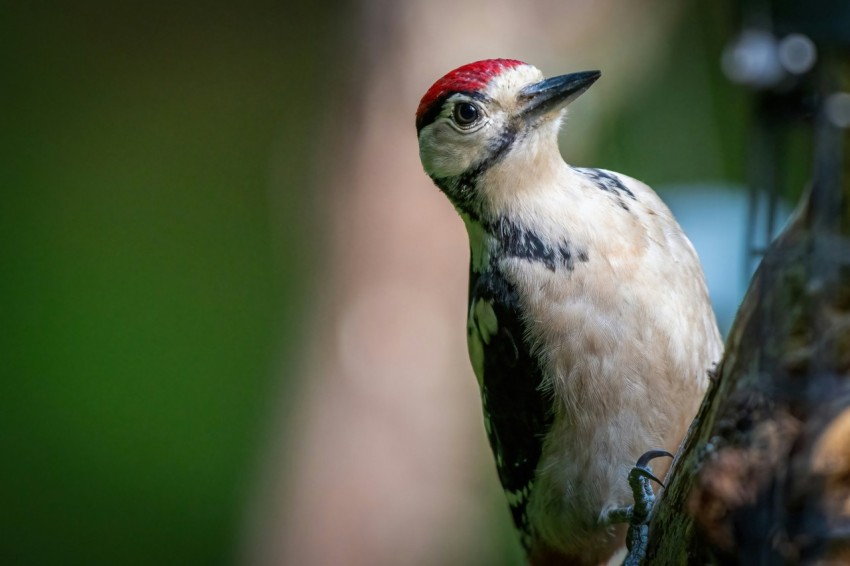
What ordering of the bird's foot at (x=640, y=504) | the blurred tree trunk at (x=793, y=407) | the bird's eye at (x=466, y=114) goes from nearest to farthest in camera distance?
the blurred tree trunk at (x=793, y=407), the bird's foot at (x=640, y=504), the bird's eye at (x=466, y=114)

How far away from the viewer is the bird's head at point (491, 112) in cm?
217

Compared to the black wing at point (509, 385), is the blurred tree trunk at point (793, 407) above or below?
above

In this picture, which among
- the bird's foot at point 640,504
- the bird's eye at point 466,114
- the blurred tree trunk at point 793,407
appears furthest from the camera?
the bird's eye at point 466,114

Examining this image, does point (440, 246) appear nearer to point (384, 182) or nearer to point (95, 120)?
point (384, 182)

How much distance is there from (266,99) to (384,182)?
6.29 feet

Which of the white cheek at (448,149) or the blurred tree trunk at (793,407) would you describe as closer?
the blurred tree trunk at (793,407)

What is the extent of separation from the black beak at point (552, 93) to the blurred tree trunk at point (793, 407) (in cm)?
86

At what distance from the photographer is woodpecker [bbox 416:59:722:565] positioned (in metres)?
2.09

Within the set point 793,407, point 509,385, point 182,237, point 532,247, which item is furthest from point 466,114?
point 182,237

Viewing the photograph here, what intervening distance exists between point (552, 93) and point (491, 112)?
148 millimetres

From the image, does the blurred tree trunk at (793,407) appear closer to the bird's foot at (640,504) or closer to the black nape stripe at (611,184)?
the bird's foot at (640,504)

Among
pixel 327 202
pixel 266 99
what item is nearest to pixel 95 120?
pixel 266 99

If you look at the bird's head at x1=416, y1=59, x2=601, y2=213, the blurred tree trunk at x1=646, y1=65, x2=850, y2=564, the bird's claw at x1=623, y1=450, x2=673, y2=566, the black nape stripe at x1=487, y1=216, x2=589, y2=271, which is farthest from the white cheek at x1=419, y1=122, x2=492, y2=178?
the blurred tree trunk at x1=646, y1=65, x2=850, y2=564

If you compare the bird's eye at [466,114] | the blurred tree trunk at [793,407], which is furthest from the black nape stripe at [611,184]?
the blurred tree trunk at [793,407]
